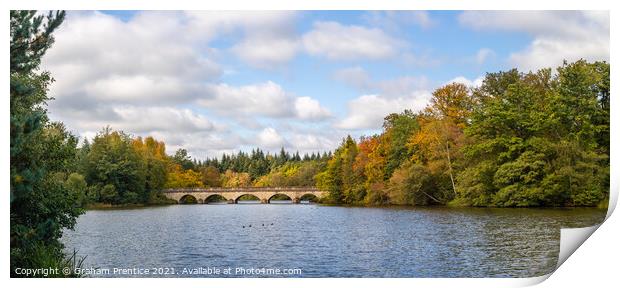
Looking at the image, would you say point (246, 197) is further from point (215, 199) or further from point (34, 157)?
point (34, 157)

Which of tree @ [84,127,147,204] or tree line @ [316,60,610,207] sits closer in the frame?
tree line @ [316,60,610,207]

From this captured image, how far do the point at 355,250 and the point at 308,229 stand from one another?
5.93 m

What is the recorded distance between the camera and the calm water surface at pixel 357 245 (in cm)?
1164

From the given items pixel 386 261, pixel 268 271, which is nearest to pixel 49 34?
pixel 268 271

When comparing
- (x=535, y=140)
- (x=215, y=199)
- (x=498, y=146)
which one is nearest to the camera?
(x=535, y=140)

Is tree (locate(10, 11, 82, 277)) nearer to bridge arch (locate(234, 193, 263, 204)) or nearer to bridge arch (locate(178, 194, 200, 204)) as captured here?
bridge arch (locate(178, 194, 200, 204))

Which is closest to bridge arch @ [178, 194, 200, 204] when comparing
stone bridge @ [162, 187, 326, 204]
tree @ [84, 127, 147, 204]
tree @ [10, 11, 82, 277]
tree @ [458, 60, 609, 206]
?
stone bridge @ [162, 187, 326, 204]

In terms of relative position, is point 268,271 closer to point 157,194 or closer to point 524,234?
point 524,234

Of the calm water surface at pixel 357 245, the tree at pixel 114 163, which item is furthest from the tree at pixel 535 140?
the tree at pixel 114 163

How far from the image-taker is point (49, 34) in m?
8.56

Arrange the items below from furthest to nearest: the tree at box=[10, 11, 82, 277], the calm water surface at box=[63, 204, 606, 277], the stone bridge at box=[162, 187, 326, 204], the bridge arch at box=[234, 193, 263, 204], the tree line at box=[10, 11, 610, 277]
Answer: the bridge arch at box=[234, 193, 263, 204], the stone bridge at box=[162, 187, 326, 204], the calm water surface at box=[63, 204, 606, 277], the tree line at box=[10, 11, 610, 277], the tree at box=[10, 11, 82, 277]

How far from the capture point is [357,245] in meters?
15.1

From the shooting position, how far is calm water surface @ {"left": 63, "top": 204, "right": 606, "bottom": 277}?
38.2ft
